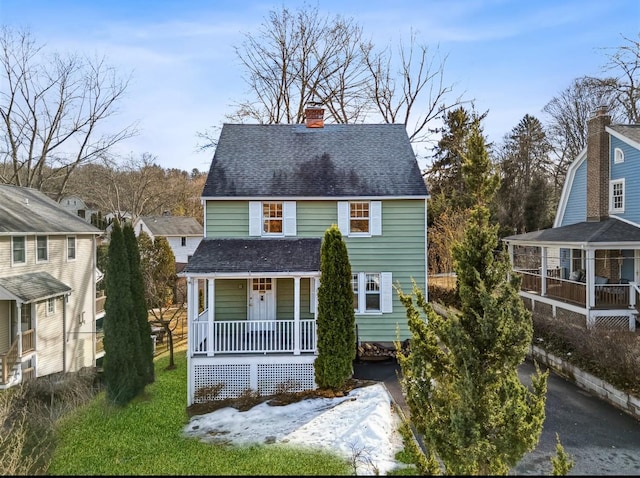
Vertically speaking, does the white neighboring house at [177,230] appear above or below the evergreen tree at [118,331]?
above

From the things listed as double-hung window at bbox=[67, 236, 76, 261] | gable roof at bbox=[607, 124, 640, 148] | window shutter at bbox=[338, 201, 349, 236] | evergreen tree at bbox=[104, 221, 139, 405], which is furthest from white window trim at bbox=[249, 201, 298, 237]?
gable roof at bbox=[607, 124, 640, 148]

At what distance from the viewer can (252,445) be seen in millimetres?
7316

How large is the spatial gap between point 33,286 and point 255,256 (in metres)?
9.67

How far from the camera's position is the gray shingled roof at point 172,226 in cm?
3578

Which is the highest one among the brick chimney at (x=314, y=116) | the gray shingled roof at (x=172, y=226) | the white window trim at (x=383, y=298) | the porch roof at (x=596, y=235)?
the brick chimney at (x=314, y=116)

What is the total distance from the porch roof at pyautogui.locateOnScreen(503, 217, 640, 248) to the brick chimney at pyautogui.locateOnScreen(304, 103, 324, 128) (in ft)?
33.3

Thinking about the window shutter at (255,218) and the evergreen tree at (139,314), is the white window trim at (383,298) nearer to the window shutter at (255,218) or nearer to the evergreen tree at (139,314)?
the window shutter at (255,218)

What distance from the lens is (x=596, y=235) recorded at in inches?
549

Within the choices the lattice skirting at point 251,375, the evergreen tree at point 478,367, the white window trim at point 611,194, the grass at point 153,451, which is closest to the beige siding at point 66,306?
the grass at point 153,451

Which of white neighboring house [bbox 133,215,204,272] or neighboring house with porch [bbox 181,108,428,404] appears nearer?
neighboring house with porch [bbox 181,108,428,404]

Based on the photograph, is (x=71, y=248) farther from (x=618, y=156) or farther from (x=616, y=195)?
(x=618, y=156)

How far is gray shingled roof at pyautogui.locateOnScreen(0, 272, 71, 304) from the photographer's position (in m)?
13.9

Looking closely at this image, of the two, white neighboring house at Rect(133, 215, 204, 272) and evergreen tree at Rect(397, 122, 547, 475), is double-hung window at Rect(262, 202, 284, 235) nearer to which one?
evergreen tree at Rect(397, 122, 547, 475)

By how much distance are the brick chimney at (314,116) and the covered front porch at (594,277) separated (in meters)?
9.61
